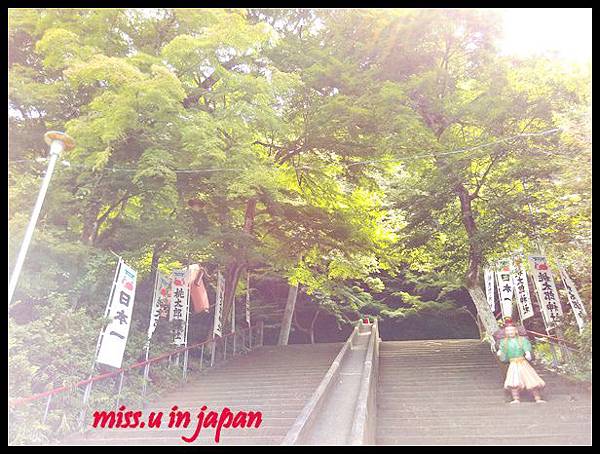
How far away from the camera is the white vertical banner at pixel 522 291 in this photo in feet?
36.6

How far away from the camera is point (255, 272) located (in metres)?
19.4

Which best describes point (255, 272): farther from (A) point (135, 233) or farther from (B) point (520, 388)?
(B) point (520, 388)

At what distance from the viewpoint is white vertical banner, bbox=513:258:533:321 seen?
439 inches

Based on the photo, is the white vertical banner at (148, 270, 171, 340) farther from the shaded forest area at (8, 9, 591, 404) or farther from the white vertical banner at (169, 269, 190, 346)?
the shaded forest area at (8, 9, 591, 404)

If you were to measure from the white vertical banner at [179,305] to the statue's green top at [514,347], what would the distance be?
25.6 ft

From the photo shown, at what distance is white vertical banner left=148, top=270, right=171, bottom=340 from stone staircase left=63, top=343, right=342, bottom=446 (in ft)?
5.64

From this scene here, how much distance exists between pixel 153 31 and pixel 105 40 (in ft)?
4.17

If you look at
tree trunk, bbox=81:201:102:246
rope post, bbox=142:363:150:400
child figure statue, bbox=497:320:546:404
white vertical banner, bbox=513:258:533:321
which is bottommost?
rope post, bbox=142:363:150:400

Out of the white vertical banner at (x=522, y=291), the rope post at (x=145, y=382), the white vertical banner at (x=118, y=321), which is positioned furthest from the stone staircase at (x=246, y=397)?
the white vertical banner at (x=522, y=291)

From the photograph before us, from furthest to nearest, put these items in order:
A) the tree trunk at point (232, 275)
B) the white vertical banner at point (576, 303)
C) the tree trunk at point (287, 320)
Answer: the tree trunk at point (287, 320), the tree trunk at point (232, 275), the white vertical banner at point (576, 303)

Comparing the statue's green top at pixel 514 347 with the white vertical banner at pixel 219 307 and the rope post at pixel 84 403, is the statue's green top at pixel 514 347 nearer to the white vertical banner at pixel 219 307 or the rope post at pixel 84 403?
the rope post at pixel 84 403

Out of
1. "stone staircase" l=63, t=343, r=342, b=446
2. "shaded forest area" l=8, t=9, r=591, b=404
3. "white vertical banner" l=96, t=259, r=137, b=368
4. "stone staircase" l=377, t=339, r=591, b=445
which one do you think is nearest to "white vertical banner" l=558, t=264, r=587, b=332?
"shaded forest area" l=8, t=9, r=591, b=404

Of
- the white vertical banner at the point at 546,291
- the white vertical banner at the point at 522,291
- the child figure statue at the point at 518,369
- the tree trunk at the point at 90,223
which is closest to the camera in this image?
the child figure statue at the point at 518,369

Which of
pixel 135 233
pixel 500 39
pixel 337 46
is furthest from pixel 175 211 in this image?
pixel 500 39
